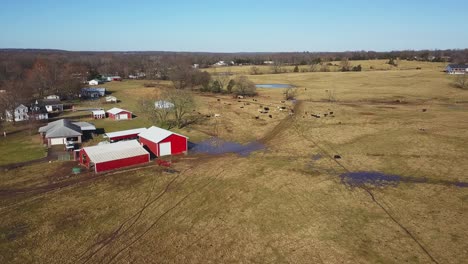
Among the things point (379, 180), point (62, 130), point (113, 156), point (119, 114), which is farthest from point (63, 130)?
point (379, 180)

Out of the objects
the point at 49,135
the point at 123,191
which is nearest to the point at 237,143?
the point at 123,191

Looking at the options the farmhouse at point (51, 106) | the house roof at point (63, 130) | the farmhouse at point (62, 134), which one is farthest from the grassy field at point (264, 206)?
the farmhouse at point (51, 106)

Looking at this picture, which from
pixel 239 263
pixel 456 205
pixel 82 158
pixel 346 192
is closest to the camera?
pixel 239 263

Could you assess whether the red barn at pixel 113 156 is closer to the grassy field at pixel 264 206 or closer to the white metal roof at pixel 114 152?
the white metal roof at pixel 114 152

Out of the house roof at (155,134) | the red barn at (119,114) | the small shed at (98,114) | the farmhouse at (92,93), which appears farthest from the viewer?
the farmhouse at (92,93)

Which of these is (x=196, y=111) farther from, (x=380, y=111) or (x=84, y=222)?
(x=84, y=222)

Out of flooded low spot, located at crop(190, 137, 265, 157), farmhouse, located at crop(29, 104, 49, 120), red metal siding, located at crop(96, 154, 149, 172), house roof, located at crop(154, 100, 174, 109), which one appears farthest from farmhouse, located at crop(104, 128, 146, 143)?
farmhouse, located at crop(29, 104, 49, 120)

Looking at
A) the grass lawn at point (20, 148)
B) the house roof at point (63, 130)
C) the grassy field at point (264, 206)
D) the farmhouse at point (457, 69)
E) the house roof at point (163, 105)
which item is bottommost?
the grassy field at point (264, 206)
